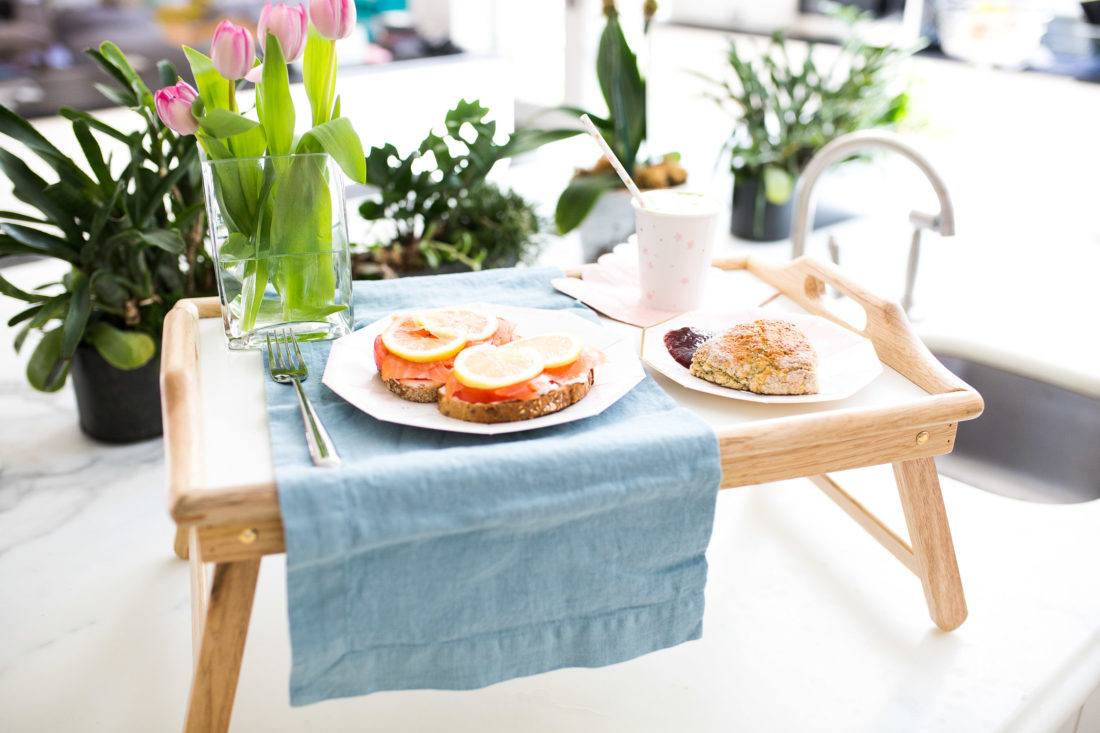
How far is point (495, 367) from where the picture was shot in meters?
0.73

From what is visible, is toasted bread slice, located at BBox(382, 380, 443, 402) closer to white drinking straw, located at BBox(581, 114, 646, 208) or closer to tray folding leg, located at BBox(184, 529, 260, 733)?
tray folding leg, located at BBox(184, 529, 260, 733)

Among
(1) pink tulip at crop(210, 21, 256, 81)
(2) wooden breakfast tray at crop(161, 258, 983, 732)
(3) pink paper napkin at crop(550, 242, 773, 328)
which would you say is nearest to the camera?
(2) wooden breakfast tray at crop(161, 258, 983, 732)

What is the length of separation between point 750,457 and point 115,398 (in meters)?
0.85

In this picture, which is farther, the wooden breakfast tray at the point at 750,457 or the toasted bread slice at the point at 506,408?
the toasted bread slice at the point at 506,408

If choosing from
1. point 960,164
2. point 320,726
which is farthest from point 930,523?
point 960,164

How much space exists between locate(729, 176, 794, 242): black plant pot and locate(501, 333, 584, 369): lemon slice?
1.06 meters

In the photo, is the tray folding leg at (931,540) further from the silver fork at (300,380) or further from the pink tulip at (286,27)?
the pink tulip at (286,27)

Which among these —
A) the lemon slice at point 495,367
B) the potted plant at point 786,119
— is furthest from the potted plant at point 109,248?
the potted plant at point 786,119

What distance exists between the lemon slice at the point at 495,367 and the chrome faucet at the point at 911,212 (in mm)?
608

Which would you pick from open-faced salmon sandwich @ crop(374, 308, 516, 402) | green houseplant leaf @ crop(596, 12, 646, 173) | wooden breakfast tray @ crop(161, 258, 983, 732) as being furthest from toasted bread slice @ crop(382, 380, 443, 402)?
green houseplant leaf @ crop(596, 12, 646, 173)

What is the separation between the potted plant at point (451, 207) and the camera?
54.1 inches

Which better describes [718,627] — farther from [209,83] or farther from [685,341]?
[209,83]

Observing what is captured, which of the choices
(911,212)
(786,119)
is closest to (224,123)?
(911,212)

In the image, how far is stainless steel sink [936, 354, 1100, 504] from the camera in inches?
49.1
